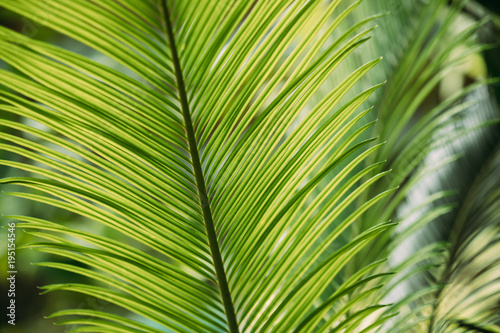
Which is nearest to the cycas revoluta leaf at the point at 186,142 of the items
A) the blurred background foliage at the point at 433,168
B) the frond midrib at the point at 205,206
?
the frond midrib at the point at 205,206


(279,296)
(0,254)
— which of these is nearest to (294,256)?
(279,296)

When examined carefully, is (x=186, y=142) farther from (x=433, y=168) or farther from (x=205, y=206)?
(x=433, y=168)

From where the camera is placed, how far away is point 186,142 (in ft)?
1.39

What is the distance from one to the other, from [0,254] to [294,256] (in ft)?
4.50

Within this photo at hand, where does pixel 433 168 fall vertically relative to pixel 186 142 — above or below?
above

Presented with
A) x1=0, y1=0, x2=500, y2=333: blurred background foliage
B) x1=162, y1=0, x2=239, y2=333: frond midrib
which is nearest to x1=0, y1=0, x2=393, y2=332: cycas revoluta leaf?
x1=162, y1=0, x2=239, y2=333: frond midrib

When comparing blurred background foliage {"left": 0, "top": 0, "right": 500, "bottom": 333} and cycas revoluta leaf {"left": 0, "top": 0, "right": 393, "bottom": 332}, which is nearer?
cycas revoluta leaf {"left": 0, "top": 0, "right": 393, "bottom": 332}

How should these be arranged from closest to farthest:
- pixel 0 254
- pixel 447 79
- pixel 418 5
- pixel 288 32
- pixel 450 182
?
1. pixel 288 32
2. pixel 418 5
3. pixel 450 182
4. pixel 0 254
5. pixel 447 79

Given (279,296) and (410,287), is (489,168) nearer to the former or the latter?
(410,287)

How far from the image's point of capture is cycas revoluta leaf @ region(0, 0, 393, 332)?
357 mm

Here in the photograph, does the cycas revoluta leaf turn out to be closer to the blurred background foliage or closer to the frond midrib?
the frond midrib

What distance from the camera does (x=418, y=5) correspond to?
0.84 meters

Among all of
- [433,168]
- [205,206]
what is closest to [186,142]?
[205,206]

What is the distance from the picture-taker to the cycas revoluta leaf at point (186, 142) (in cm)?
36
